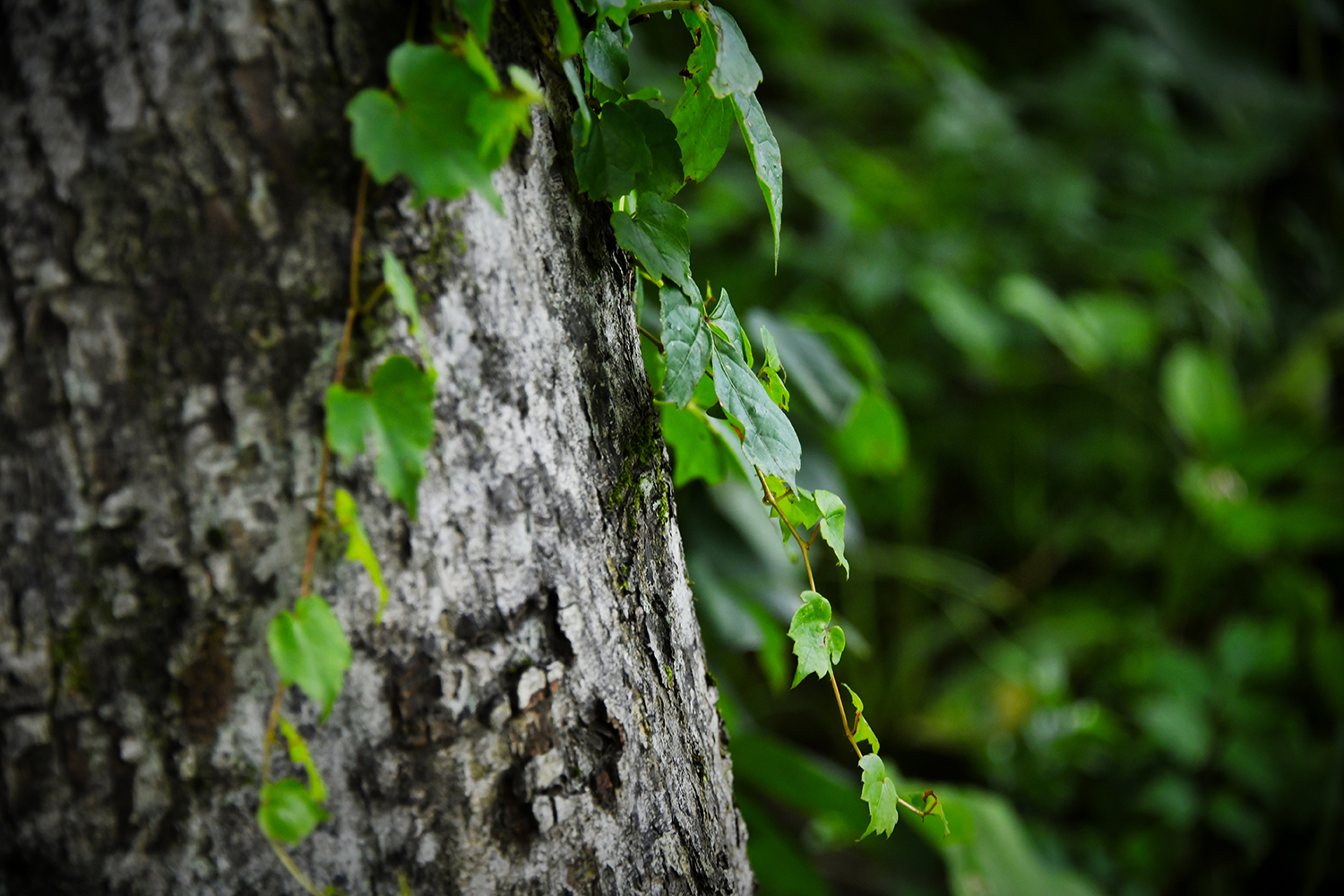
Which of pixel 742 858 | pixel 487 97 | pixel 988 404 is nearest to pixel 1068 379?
pixel 988 404

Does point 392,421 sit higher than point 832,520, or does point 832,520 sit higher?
point 392,421

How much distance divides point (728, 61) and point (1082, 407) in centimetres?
201

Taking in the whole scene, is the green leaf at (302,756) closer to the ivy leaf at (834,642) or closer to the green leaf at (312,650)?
the green leaf at (312,650)

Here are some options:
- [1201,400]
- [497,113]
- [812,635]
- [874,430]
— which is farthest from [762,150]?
[1201,400]

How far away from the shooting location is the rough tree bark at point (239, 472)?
0.32 meters

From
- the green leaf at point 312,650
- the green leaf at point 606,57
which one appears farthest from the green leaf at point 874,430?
the green leaf at point 312,650

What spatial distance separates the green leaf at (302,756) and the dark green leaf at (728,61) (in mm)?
346

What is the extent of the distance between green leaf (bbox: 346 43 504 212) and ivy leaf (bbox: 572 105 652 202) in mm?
80

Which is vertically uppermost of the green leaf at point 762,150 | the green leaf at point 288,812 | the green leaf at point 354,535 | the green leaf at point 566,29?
the green leaf at point 566,29

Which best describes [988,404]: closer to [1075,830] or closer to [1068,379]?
[1068,379]

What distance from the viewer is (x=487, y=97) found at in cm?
31

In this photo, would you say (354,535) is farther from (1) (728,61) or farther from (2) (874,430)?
(2) (874,430)

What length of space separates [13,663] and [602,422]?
0.28 m

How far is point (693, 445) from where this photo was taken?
1.86ft
